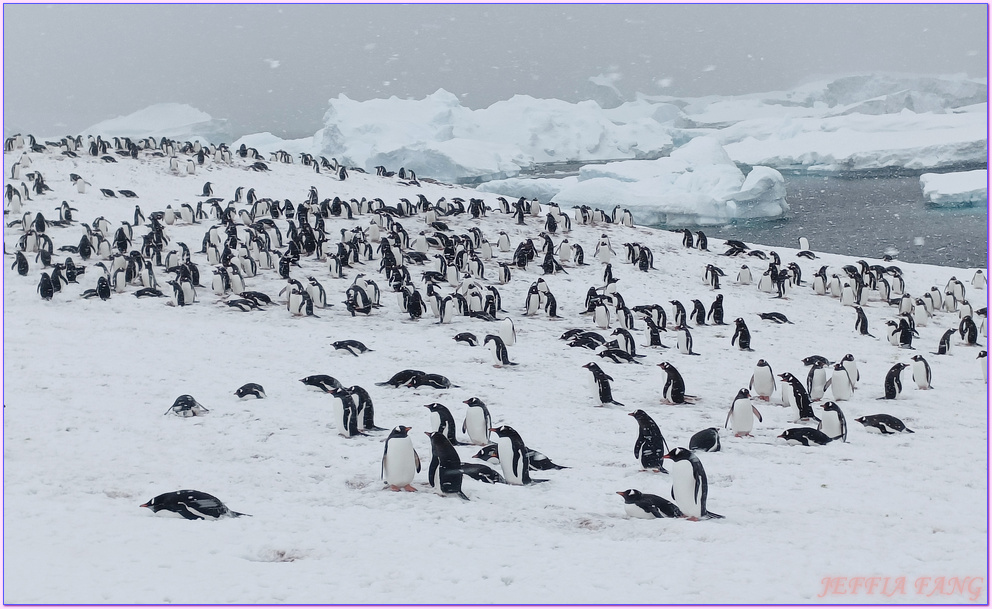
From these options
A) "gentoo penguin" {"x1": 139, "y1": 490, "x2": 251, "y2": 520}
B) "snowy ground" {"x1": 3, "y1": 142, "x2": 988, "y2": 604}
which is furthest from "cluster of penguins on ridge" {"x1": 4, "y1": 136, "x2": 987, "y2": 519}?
"snowy ground" {"x1": 3, "y1": 142, "x2": 988, "y2": 604}

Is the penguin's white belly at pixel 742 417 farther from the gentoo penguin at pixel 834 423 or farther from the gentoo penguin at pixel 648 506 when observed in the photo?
the gentoo penguin at pixel 648 506

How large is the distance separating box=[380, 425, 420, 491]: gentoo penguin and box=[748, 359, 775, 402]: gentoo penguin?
4.81m

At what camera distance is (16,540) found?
15.7ft

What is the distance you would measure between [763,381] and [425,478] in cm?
470

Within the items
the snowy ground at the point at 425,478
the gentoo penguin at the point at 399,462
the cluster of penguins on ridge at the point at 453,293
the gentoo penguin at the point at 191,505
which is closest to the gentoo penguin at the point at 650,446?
the cluster of penguins on ridge at the point at 453,293

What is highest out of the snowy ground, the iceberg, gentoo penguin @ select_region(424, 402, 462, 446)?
the iceberg

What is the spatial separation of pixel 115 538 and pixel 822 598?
157 inches

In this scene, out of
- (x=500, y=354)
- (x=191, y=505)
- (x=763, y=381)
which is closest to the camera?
(x=191, y=505)

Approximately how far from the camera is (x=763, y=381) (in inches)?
366

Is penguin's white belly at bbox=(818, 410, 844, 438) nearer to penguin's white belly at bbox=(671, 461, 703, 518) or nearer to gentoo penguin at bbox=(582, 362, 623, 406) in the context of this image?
gentoo penguin at bbox=(582, 362, 623, 406)

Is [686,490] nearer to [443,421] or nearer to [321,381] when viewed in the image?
[443,421]

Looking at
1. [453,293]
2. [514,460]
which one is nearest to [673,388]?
[514,460]

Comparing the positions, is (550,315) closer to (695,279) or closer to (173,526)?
(695,279)

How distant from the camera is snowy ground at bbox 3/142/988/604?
14.3 feet
